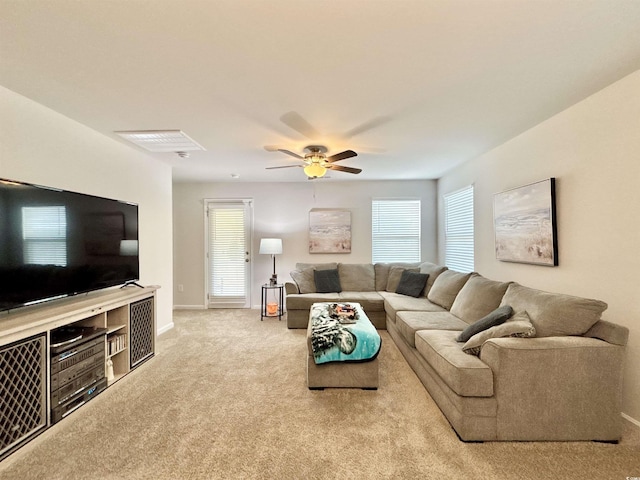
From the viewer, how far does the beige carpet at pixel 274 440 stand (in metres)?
1.76

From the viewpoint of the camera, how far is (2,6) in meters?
1.46

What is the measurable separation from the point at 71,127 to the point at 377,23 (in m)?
2.93

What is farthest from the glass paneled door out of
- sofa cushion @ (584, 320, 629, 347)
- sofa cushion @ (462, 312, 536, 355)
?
sofa cushion @ (584, 320, 629, 347)

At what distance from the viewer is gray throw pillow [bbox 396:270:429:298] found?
4.72 metres

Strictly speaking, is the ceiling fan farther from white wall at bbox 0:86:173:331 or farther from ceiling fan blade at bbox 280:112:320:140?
white wall at bbox 0:86:173:331

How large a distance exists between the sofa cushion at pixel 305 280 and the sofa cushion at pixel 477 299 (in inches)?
91.4

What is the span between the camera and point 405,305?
402cm

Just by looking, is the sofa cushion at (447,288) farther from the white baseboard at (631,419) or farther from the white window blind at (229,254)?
the white window blind at (229,254)

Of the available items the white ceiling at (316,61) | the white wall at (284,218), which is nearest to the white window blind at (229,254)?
the white wall at (284,218)

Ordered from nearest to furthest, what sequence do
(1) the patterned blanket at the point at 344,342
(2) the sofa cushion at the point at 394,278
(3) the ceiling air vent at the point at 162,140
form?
1. (1) the patterned blanket at the point at 344,342
2. (3) the ceiling air vent at the point at 162,140
3. (2) the sofa cushion at the point at 394,278

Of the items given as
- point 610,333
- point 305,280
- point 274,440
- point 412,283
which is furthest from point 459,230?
point 274,440

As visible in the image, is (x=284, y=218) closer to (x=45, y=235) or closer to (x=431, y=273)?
(x=431, y=273)

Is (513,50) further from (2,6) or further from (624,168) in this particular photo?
(2,6)

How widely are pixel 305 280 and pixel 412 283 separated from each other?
1.77 meters
